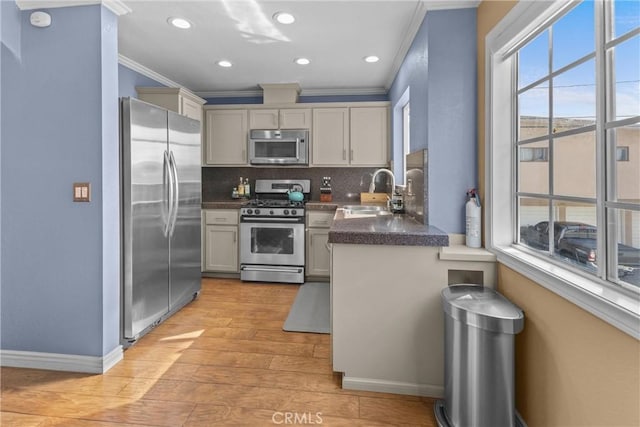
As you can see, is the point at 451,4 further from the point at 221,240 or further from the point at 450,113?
the point at 221,240

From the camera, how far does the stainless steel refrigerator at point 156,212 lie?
2.37 meters

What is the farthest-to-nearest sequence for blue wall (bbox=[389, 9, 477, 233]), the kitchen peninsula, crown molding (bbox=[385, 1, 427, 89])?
crown molding (bbox=[385, 1, 427, 89]), blue wall (bbox=[389, 9, 477, 233]), the kitchen peninsula

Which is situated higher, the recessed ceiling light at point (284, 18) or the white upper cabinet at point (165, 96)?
the recessed ceiling light at point (284, 18)

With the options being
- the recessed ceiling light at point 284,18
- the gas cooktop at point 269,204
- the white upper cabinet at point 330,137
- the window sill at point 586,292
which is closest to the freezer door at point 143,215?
the recessed ceiling light at point 284,18

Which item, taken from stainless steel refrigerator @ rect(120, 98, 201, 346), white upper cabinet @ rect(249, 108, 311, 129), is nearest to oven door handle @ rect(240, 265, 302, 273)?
stainless steel refrigerator @ rect(120, 98, 201, 346)

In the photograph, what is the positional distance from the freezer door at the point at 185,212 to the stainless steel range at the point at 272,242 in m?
0.74

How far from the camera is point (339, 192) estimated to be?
459 centimetres

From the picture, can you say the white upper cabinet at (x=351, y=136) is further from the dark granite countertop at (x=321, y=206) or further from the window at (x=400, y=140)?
the dark granite countertop at (x=321, y=206)

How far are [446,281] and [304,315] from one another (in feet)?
5.13

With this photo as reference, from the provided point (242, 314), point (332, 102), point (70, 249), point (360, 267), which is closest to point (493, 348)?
point (360, 267)

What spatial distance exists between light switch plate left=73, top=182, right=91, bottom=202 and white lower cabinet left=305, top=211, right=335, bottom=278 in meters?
2.32

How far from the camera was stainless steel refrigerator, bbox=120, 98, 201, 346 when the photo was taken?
2.37 metres

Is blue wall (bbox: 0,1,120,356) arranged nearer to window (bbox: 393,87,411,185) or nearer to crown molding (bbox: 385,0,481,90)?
crown molding (bbox: 385,0,481,90)

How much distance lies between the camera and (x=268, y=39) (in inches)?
112
